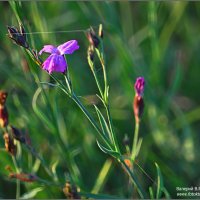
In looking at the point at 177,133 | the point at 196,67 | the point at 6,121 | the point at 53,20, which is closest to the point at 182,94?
the point at 196,67

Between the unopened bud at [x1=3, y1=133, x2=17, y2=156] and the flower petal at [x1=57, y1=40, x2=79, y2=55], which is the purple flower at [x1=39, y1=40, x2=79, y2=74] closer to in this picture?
the flower petal at [x1=57, y1=40, x2=79, y2=55]

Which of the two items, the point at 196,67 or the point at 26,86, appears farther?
the point at 196,67

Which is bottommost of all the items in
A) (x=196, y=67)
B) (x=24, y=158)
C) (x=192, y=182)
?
(x=192, y=182)

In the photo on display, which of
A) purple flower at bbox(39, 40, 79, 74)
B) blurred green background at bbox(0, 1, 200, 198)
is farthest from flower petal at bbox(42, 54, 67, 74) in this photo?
blurred green background at bbox(0, 1, 200, 198)

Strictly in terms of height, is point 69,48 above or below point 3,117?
above

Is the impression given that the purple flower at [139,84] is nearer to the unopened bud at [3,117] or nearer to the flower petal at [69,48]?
the flower petal at [69,48]

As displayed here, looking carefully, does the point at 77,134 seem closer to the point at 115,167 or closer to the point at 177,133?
the point at 115,167

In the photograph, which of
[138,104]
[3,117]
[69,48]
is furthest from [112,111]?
[69,48]

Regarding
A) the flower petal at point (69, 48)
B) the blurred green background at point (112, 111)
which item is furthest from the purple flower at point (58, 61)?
the blurred green background at point (112, 111)

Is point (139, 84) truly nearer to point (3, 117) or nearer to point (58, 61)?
point (58, 61)
